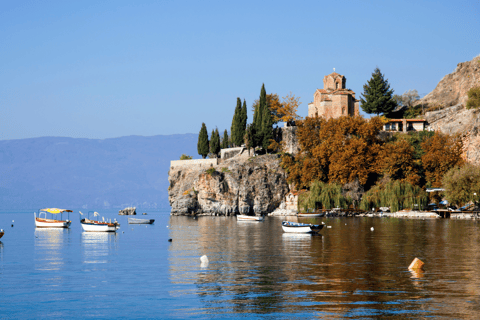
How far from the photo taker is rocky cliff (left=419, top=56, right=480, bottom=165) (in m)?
85.6

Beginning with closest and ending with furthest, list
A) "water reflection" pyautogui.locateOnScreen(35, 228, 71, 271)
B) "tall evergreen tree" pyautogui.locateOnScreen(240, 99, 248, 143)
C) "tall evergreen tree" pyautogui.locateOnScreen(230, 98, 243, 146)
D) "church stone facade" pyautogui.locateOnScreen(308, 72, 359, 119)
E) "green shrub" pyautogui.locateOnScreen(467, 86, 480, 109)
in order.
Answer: "water reflection" pyautogui.locateOnScreen(35, 228, 71, 271)
"green shrub" pyautogui.locateOnScreen(467, 86, 480, 109)
"church stone facade" pyautogui.locateOnScreen(308, 72, 359, 119)
"tall evergreen tree" pyautogui.locateOnScreen(230, 98, 243, 146)
"tall evergreen tree" pyautogui.locateOnScreen(240, 99, 248, 143)

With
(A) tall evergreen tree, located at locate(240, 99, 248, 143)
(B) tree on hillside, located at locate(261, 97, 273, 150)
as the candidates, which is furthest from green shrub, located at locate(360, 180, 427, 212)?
(A) tall evergreen tree, located at locate(240, 99, 248, 143)

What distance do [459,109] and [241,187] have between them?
154 ft

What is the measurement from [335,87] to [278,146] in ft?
62.1

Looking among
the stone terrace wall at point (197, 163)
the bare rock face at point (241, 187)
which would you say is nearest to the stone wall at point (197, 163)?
the stone terrace wall at point (197, 163)

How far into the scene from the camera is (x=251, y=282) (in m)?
23.6

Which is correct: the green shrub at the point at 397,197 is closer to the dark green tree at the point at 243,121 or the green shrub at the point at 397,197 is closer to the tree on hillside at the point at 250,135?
the tree on hillside at the point at 250,135

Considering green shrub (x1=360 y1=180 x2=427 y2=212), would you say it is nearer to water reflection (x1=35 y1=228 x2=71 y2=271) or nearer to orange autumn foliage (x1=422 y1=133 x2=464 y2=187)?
orange autumn foliage (x1=422 y1=133 x2=464 y2=187)

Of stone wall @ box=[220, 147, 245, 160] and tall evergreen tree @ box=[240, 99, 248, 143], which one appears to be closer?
tall evergreen tree @ box=[240, 99, 248, 143]

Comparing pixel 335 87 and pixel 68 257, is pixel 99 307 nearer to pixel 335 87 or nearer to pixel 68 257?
pixel 68 257

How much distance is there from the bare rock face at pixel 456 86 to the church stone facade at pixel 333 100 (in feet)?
75.0

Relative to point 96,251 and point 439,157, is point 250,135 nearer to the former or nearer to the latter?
point 439,157

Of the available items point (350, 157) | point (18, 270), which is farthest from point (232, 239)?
point (350, 157)

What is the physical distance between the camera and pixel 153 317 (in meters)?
17.8
